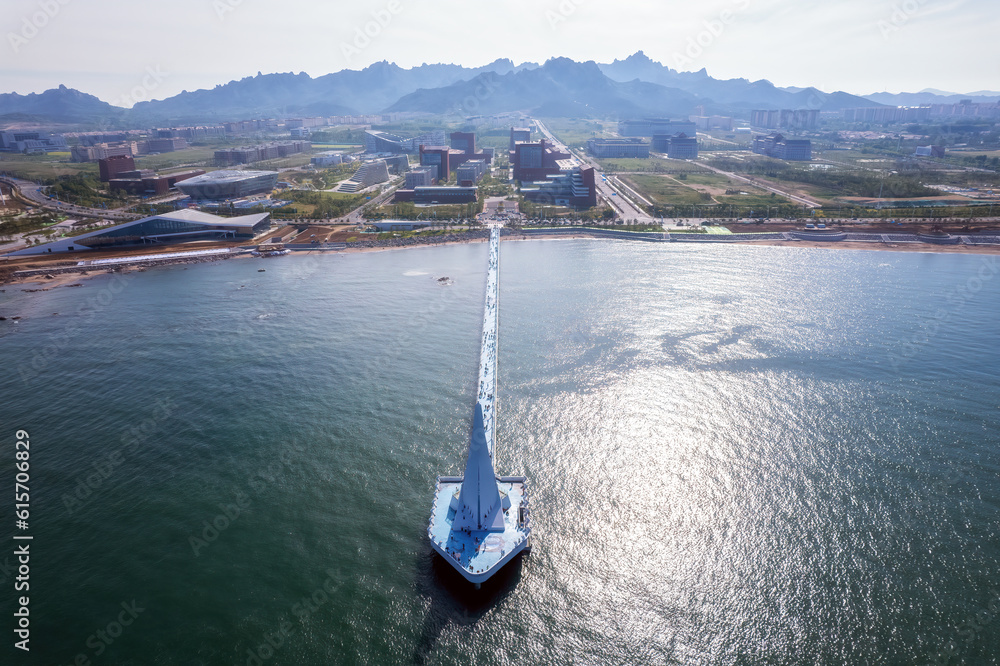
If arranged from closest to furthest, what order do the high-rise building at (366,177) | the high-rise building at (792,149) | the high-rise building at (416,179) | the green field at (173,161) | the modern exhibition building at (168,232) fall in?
the modern exhibition building at (168,232)
the high-rise building at (416,179)
the high-rise building at (366,177)
the green field at (173,161)
the high-rise building at (792,149)

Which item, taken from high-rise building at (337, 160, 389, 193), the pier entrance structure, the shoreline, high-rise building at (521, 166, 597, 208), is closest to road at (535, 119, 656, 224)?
high-rise building at (521, 166, 597, 208)

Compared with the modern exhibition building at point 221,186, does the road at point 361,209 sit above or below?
below

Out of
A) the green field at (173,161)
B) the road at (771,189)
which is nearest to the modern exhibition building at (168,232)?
the green field at (173,161)

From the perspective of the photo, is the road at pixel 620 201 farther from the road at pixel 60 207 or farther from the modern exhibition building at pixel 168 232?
the road at pixel 60 207

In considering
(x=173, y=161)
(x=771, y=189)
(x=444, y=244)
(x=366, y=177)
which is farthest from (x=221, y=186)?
(x=771, y=189)

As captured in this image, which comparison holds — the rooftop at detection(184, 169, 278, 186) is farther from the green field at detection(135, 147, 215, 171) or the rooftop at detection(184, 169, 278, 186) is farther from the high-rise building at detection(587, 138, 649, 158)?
the high-rise building at detection(587, 138, 649, 158)

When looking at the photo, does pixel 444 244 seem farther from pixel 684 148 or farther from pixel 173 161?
pixel 173 161
